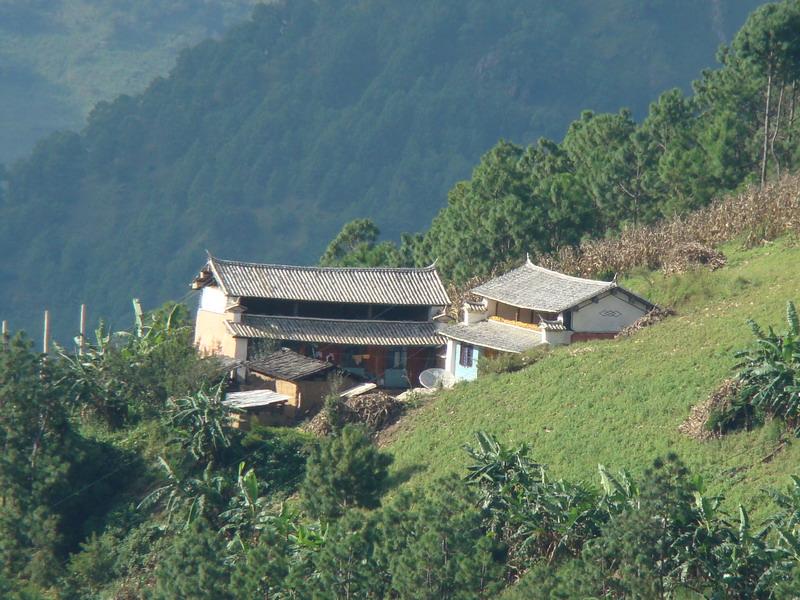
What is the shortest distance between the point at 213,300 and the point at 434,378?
32.4ft

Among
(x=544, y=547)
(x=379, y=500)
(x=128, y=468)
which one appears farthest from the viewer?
(x=128, y=468)

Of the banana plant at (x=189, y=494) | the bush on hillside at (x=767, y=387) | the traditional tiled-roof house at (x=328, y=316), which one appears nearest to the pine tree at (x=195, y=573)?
the banana plant at (x=189, y=494)

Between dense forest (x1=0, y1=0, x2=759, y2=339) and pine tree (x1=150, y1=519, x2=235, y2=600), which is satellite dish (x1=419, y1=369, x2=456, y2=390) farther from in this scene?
dense forest (x1=0, y1=0, x2=759, y2=339)

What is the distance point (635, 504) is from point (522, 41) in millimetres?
150566

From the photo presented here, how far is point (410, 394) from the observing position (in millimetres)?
46500

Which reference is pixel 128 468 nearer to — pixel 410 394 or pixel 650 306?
pixel 410 394

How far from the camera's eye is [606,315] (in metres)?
47.0

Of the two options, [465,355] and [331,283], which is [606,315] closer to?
[465,355]

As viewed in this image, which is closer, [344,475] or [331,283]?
[344,475]

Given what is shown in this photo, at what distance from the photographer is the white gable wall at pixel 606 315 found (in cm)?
4691

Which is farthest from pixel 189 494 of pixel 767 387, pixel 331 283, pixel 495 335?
pixel 767 387

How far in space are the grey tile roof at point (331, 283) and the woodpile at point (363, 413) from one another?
9.29 meters

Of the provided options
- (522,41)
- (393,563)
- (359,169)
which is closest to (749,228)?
(393,563)

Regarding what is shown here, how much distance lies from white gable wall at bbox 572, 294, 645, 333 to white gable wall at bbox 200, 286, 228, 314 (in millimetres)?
13733
